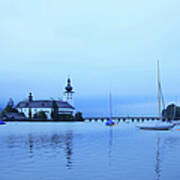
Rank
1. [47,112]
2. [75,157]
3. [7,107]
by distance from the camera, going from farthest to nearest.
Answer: [7,107], [47,112], [75,157]

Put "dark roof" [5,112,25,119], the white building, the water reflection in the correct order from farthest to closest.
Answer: the white building → "dark roof" [5,112,25,119] → the water reflection

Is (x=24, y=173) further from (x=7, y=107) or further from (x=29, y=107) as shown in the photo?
(x=7, y=107)

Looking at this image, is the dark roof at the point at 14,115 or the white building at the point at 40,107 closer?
the dark roof at the point at 14,115

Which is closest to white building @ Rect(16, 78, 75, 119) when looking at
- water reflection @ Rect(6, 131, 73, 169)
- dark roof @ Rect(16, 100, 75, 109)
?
dark roof @ Rect(16, 100, 75, 109)

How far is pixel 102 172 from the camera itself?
16188 mm

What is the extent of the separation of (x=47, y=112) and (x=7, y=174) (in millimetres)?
170340

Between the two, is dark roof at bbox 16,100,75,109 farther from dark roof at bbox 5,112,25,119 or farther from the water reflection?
the water reflection

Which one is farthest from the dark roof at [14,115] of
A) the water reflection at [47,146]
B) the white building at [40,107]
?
the water reflection at [47,146]

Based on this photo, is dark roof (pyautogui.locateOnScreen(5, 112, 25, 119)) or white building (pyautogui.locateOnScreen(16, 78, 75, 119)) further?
white building (pyautogui.locateOnScreen(16, 78, 75, 119))

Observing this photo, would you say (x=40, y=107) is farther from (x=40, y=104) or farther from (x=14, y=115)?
(x=14, y=115)

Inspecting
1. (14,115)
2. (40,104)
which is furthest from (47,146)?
(40,104)

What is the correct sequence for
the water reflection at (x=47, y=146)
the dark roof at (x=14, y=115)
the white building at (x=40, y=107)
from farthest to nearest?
the white building at (x=40, y=107) < the dark roof at (x=14, y=115) < the water reflection at (x=47, y=146)

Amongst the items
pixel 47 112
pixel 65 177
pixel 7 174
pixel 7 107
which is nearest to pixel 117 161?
pixel 65 177

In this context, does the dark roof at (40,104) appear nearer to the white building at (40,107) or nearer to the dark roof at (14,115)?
the white building at (40,107)
